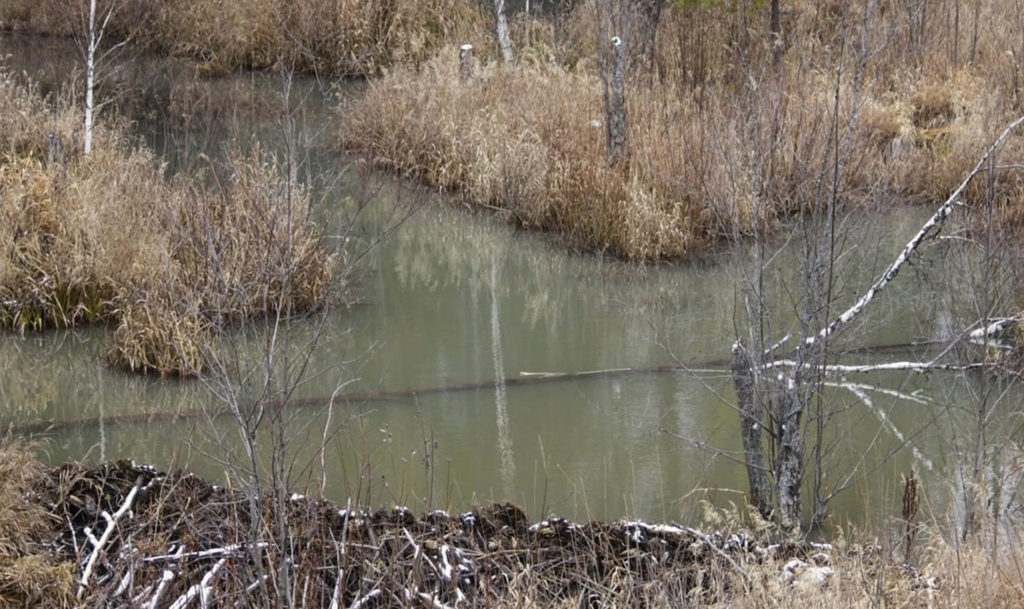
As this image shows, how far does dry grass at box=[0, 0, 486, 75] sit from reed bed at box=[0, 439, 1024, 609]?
38.8 feet

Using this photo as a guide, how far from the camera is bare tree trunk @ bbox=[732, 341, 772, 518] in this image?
6184 mm

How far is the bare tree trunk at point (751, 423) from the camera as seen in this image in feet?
20.3

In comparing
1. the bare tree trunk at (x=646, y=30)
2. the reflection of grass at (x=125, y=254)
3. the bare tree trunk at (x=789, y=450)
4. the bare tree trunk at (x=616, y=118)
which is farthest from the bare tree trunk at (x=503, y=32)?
the bare tree trunk at (x=789, y=450)

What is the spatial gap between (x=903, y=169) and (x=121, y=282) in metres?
6.92

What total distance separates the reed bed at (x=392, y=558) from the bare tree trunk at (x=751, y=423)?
0.43 metres

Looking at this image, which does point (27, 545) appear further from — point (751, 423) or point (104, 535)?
point (751, 423)

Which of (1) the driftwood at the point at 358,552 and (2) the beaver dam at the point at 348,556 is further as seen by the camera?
(1) the driftwood at the point at 358,552

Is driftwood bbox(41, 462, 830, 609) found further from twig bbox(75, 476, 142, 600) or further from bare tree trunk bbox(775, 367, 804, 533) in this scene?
bare tree trunk bbox(775, 367, 804, 533)

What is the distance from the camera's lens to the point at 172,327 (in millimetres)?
8320

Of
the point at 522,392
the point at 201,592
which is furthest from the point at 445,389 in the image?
the point at 201,592

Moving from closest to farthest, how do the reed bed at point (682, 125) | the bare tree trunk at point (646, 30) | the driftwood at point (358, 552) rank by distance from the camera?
the driftwood at point (358, 552), the reed bed at point (682, 125), the bare tree trunk at point (646, 30)

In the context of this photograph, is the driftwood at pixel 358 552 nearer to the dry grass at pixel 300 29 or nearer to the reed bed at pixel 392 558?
the reed bed at pixel 392 558

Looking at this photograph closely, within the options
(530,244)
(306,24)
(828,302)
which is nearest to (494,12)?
(306,24)

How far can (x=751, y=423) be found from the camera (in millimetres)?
6246
